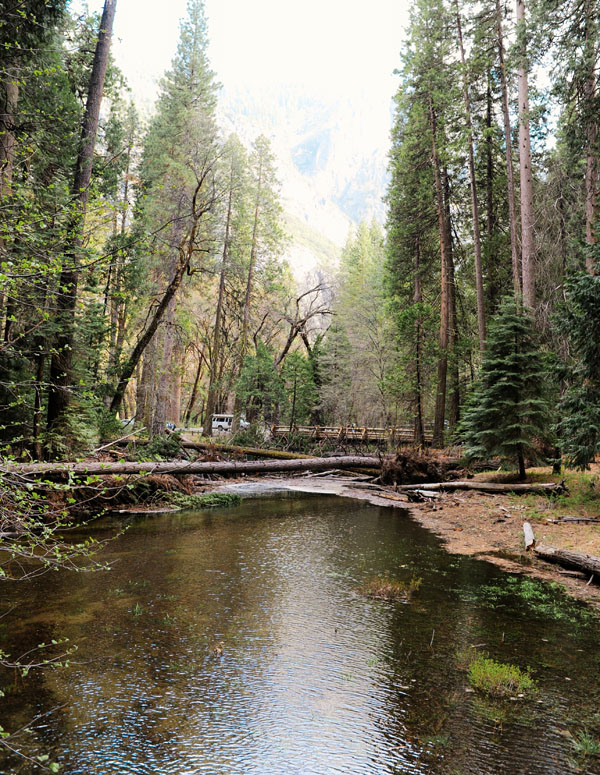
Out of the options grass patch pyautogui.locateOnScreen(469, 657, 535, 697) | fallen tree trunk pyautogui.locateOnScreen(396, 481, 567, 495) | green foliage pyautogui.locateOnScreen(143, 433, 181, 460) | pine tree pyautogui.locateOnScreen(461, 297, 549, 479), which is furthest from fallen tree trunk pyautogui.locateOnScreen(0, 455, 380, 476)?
pine tree pyautogui.locateOnScreen(461, 297, 549, 479)

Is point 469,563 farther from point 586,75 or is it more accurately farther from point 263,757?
point 586,75

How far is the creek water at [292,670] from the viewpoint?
3.38m

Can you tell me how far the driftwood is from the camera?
24.6 feet

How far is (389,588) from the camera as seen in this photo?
6.86 meters

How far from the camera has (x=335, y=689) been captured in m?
4.31

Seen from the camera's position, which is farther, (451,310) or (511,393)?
(451,310)

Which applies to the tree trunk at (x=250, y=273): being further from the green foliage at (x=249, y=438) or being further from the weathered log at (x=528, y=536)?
the weathered log at (x=528, y=536)

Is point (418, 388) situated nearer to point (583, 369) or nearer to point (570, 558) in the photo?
point (583, 369)

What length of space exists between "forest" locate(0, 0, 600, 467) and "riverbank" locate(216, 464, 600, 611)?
148 centimetres

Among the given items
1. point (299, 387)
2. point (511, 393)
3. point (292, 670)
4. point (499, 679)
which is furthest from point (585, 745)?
point (299, 387)

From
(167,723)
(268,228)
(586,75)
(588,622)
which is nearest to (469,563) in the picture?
(588,622)

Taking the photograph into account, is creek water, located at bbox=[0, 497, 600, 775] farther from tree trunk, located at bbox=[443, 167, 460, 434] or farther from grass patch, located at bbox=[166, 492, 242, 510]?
tree trunk, located at bbox=[443, 167, 460, 434]

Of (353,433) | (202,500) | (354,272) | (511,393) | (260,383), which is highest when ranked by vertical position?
(354,272)

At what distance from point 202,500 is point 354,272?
34.8m
